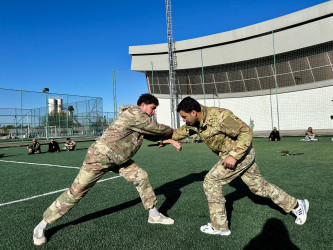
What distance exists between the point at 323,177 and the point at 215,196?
4078 millimetres

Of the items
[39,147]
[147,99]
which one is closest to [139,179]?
[147,99]

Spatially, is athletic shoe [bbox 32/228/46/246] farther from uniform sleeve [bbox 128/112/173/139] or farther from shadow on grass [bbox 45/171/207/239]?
uniform sleeve [bbox 128/112/173/139]

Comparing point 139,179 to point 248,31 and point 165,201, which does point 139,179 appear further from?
point 248,31

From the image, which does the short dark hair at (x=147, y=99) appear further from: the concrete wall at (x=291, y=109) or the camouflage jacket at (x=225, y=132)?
the concrete wall at (x=291, y=109)

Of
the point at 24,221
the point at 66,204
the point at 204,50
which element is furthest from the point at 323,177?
the point at 204,50

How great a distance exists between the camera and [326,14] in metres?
22.5

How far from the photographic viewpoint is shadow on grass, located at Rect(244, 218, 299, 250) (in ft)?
8.67

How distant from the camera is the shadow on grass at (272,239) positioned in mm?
2643

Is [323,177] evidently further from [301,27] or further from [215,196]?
[301,27]

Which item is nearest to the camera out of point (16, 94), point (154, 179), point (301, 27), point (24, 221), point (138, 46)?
point (24, 221)

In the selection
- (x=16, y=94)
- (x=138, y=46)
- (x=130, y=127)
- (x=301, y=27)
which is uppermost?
(x=138, y=46)

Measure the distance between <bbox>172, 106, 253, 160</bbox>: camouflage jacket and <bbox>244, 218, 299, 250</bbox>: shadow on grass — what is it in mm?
935

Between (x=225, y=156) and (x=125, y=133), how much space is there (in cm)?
126

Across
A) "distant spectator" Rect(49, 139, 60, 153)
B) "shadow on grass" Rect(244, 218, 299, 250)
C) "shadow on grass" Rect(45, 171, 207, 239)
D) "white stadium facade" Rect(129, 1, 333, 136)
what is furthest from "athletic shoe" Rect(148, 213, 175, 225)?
"white stadium facade" Rect(129, 1, 333, 136)
